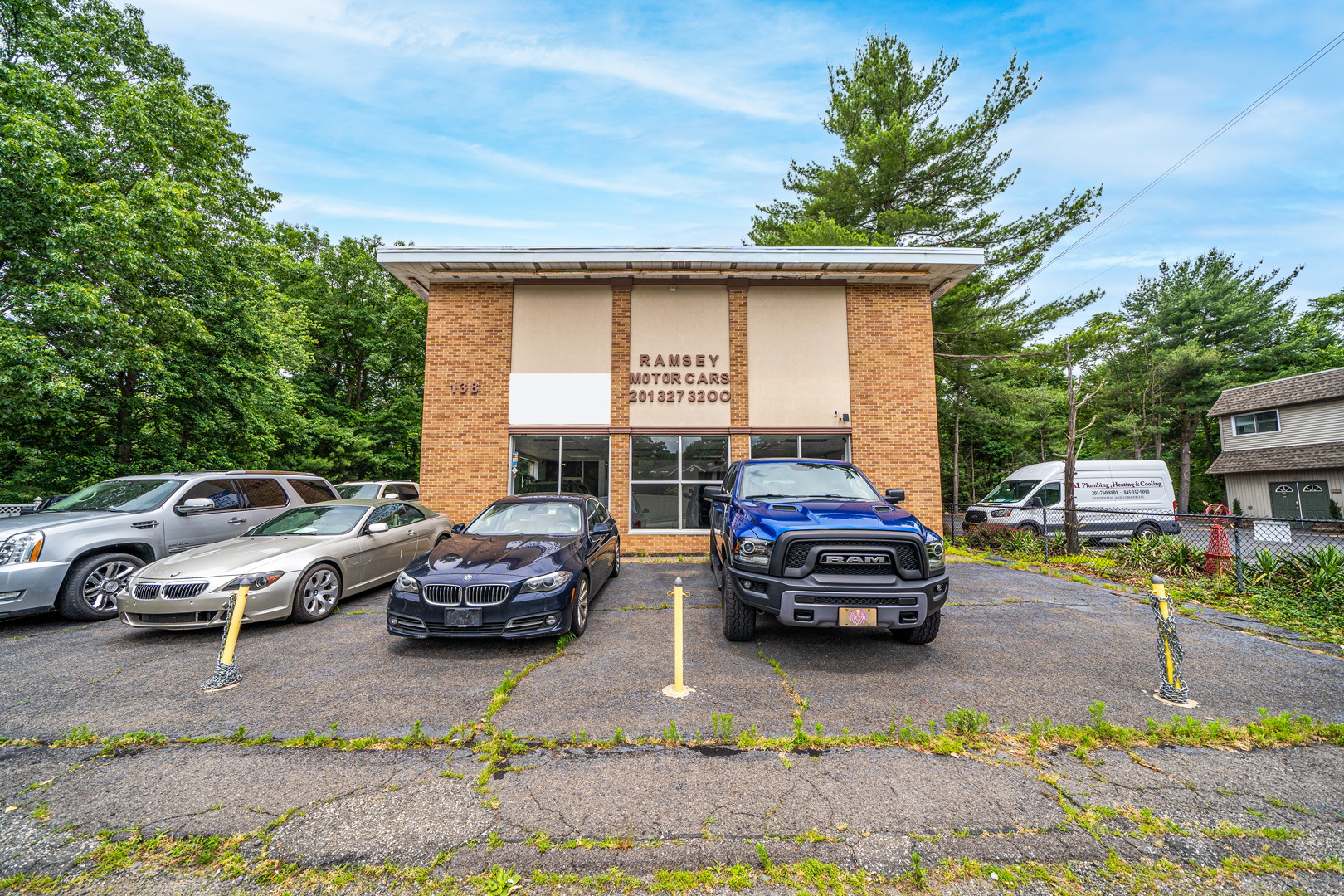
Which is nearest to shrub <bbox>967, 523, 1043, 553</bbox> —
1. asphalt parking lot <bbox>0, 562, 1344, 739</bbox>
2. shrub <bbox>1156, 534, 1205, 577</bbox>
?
shrub <bbox>1156, 534, 1205, 577</bbox>

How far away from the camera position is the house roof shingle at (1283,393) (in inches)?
832

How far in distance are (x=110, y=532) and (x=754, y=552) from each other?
8.09 m

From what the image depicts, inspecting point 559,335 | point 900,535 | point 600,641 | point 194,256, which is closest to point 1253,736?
point 900,535

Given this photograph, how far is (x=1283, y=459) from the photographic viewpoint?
72.5ft

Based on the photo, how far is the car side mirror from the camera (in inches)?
272

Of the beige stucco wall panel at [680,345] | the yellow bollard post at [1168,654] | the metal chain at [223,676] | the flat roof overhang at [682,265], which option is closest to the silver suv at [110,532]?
the metal chain at [223,676]

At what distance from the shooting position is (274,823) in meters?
2.57

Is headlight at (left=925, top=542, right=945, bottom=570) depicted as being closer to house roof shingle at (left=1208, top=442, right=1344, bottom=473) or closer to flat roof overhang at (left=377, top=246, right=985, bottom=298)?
flat roof overhang at (left=377, top=246, right=985, bottom=298)

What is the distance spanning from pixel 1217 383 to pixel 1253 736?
1425 inches

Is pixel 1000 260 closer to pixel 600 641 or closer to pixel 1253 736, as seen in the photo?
pixel 1253 736

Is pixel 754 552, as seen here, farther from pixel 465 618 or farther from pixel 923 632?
pixel 465 618

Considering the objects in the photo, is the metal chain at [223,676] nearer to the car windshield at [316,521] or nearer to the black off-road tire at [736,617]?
the car windshield at [316,521]

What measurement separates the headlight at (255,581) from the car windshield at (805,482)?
5.44m

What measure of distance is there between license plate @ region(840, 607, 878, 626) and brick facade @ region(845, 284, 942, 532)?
7058mm
